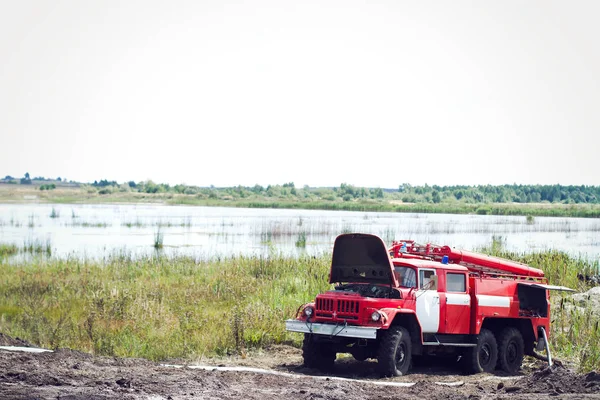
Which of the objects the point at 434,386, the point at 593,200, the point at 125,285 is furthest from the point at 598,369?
the point at 593,200

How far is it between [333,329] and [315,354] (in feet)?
3.72

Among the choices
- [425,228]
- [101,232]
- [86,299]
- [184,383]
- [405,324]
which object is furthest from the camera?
[425,228]

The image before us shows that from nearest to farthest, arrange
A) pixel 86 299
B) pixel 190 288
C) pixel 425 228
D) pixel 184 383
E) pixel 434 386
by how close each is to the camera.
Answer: pixel 184 383 < pixel 434 386 < pixel 86 299 < pixel 190 288 < pixel 425 228

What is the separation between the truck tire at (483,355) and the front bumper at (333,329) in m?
2.69

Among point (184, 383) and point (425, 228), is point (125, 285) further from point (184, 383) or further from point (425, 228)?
point (425, 228)

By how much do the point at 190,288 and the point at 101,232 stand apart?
31094mm

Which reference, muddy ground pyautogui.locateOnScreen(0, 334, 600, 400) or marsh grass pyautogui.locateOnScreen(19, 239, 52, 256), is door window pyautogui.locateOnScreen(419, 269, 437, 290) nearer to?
muddy ground pyautogui.locateOnScreen(0, 334, 600, 400)

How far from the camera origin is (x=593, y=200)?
12925 centimetres

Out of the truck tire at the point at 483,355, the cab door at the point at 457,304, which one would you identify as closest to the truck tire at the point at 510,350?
the truck tire at the point at 483,355

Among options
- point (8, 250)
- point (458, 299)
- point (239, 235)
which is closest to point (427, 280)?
point (458, 299)

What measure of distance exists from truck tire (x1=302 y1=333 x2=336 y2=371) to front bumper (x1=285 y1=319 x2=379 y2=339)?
0.41m

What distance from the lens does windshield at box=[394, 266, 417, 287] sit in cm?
1513

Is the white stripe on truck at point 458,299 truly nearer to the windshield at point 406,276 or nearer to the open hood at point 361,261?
the windshield at point 406,276

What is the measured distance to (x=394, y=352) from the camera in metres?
14.3
